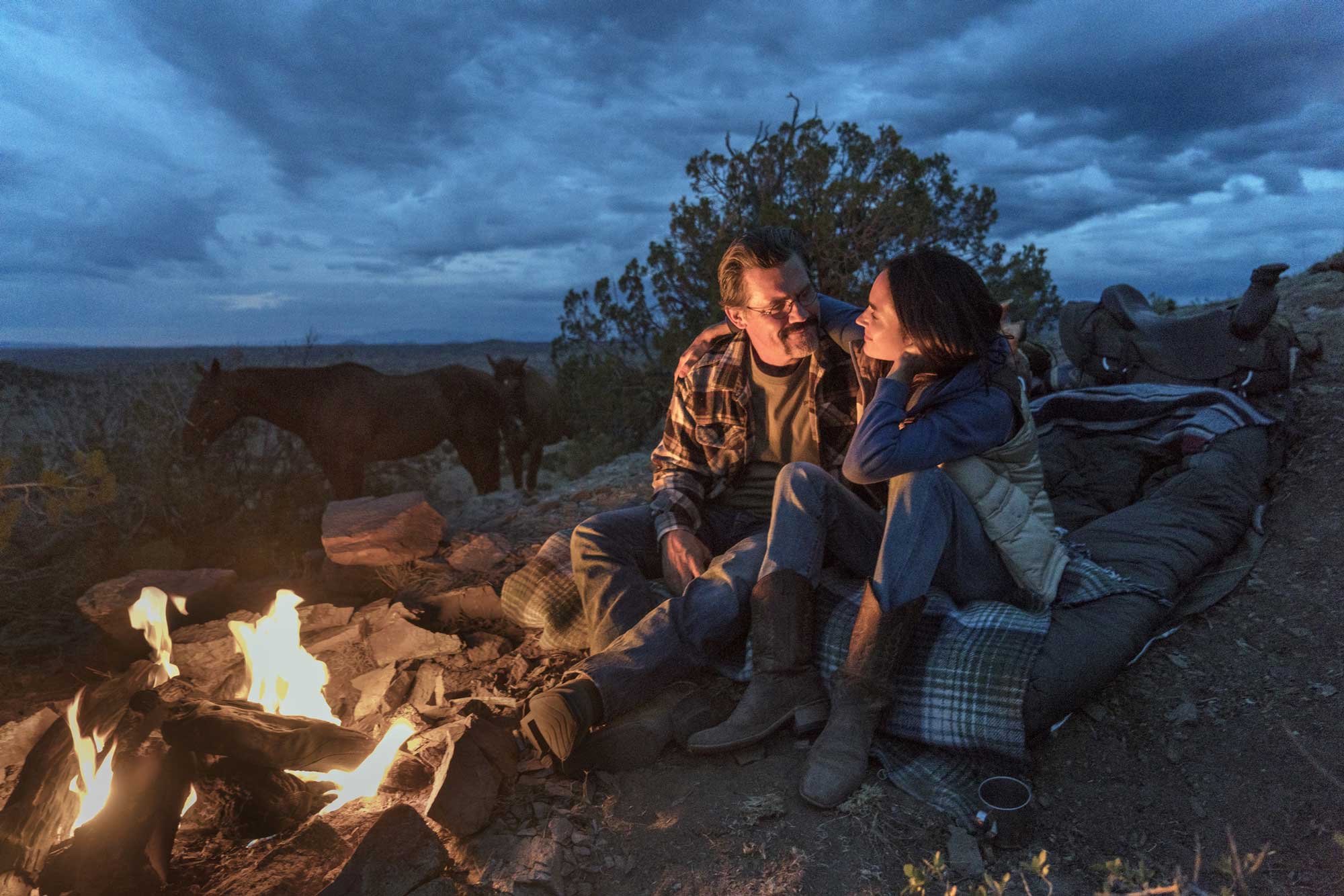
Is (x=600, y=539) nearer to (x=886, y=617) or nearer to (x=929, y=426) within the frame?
(x=886, y=617)

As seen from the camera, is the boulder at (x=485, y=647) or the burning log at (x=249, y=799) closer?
the burning log at (x=249, y=799)

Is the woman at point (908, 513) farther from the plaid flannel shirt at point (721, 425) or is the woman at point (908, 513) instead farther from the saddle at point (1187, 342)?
the saddle at point (1187, 342)

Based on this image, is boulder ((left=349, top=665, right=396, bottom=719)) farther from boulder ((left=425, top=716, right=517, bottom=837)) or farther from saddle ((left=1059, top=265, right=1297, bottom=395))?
saddle ((left=1059, top=265, right=1297, bottom=395))

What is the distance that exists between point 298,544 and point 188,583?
1653 millimetres

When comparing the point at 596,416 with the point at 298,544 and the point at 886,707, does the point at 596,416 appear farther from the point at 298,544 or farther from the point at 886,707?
the point at 886,707

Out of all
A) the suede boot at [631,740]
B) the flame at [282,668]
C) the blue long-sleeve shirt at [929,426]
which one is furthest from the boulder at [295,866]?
the blue long-sleeve shirt at [929,426]

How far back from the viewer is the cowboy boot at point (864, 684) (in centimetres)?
224

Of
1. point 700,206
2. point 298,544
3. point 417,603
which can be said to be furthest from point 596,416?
point 417,603

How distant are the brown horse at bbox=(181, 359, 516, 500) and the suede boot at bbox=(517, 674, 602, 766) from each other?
4664 mm

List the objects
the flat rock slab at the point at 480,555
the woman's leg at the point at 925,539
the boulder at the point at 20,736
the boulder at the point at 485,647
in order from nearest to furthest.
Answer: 1. the woman's leg at the point at 925,539
2. the boulder at the point at 20,736
3. the boulder at the point at 485,647
4. the flat rock slab at the point at 480,555

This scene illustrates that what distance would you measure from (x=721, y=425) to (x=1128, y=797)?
6.35ft

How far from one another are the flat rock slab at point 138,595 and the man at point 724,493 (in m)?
2.18

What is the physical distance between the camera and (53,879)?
1.92 metres

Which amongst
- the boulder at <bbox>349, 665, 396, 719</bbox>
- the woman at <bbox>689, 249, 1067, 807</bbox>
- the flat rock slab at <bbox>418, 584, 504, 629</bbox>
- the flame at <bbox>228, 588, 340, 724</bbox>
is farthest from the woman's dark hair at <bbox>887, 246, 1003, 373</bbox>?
the flame at <bbox>228, 588, 340, 724</bbox>
